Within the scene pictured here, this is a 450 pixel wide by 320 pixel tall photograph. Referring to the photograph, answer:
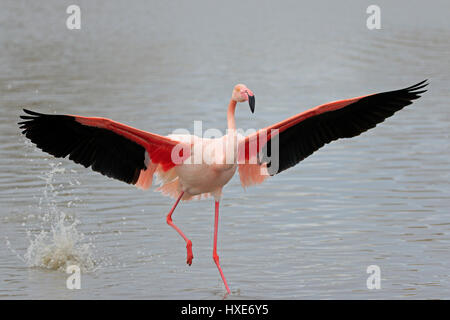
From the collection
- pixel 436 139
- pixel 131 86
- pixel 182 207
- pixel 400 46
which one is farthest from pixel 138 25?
pixel 182 207

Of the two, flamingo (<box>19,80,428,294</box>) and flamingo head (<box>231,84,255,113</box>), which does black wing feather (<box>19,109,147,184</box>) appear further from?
flamingo head (<box>231,84,255,113</box>)

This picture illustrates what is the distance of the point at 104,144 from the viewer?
32.0 ft

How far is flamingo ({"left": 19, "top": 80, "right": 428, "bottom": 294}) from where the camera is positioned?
9461mm

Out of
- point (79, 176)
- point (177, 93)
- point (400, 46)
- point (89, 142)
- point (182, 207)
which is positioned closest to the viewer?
point (89, 142)

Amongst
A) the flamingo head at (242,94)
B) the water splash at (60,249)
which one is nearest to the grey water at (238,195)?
the water splash at (60,249)

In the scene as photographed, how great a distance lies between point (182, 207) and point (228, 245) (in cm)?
192

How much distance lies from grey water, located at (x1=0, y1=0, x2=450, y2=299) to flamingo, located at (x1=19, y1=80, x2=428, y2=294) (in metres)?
0.93

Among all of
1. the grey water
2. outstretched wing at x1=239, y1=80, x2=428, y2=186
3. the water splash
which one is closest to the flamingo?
outstretched wing at x1=239, y1=80, x2=428, y2=186

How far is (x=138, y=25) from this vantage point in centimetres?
4084

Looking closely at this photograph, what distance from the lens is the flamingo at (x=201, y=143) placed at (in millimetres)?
9461

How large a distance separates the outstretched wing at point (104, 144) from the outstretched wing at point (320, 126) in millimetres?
913

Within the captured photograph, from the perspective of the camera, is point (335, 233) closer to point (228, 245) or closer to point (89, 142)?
point (228, 245)

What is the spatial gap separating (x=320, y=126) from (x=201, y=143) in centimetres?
140

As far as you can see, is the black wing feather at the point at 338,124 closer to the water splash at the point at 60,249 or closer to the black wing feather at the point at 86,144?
the black wing feather at the point at 86,144
